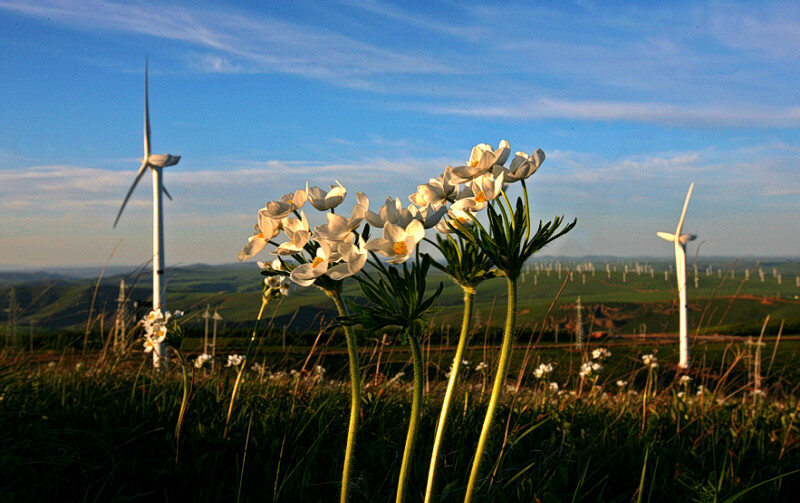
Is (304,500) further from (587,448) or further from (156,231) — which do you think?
(156,231)

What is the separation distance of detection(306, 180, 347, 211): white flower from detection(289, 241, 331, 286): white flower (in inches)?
9.5

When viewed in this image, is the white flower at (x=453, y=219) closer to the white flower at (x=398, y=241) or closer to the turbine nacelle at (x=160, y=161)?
the white flower at (x=398, y=241)

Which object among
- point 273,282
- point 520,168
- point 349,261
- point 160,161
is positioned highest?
point 160,161

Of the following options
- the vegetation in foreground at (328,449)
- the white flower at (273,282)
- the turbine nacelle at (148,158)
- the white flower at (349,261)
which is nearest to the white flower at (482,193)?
the white flower at (349,261)

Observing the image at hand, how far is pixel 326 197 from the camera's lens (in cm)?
195

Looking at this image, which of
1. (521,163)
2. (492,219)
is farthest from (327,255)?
(521,163)

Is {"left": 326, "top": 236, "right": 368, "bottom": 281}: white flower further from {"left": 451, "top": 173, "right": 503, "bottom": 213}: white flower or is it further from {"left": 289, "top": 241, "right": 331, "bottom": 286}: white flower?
{"left": 451, "top": 173, "right": 503, "bottom": 213}: white flower

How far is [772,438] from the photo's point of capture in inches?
178

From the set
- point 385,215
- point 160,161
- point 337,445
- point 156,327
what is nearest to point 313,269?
point 385,215

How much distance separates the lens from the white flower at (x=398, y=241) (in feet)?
5.36

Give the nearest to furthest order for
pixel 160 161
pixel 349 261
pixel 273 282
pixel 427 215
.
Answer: pixel 349 261 < pixel 427 215 < pixel 273 282 < pixel 160 161

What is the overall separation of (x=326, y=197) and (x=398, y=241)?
0.40 meters

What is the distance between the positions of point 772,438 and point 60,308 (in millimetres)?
6823

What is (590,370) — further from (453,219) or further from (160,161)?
(160,161)
